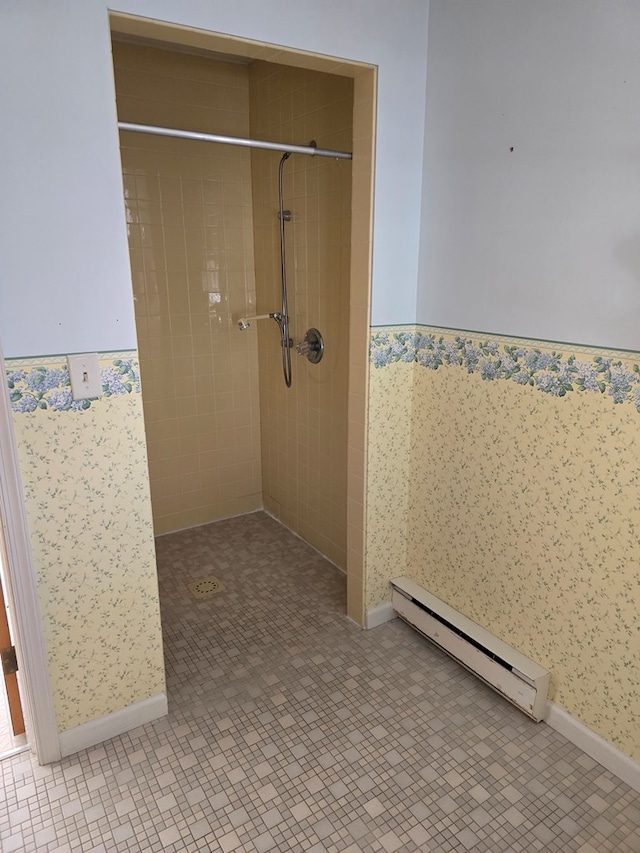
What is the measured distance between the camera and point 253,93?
289 centimetres

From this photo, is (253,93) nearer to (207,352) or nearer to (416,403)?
(207,352)

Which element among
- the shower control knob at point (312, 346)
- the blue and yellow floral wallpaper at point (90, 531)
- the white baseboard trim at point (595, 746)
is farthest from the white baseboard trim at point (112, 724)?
the shower control knob at point (312, 346)

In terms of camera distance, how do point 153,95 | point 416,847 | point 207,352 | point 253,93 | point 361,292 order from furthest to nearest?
point 207,352
point 253,93
point 153,95
point 361,292
point 416,847

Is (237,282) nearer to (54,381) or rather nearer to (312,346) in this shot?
(312,346)

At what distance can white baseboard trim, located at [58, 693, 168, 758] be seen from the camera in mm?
1783

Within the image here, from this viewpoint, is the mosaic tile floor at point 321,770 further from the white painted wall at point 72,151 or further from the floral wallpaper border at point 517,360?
the white painted wall at point 72,151

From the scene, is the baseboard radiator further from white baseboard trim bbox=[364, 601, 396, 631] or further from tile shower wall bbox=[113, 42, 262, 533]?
tile shower wall bbox=[113, 42, 262, 533]

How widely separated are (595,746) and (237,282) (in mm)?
2556

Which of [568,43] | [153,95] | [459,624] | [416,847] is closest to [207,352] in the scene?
[153,95]

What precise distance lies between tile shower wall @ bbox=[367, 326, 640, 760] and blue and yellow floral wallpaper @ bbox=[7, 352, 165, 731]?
0.89 m

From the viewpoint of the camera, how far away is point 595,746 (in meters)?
1.73

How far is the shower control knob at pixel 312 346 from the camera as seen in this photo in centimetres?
267

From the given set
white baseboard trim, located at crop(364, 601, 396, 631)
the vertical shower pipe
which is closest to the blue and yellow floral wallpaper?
white baseboard trim, located at crop(364, 601, 396, 631)

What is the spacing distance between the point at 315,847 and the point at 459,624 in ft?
2.85
